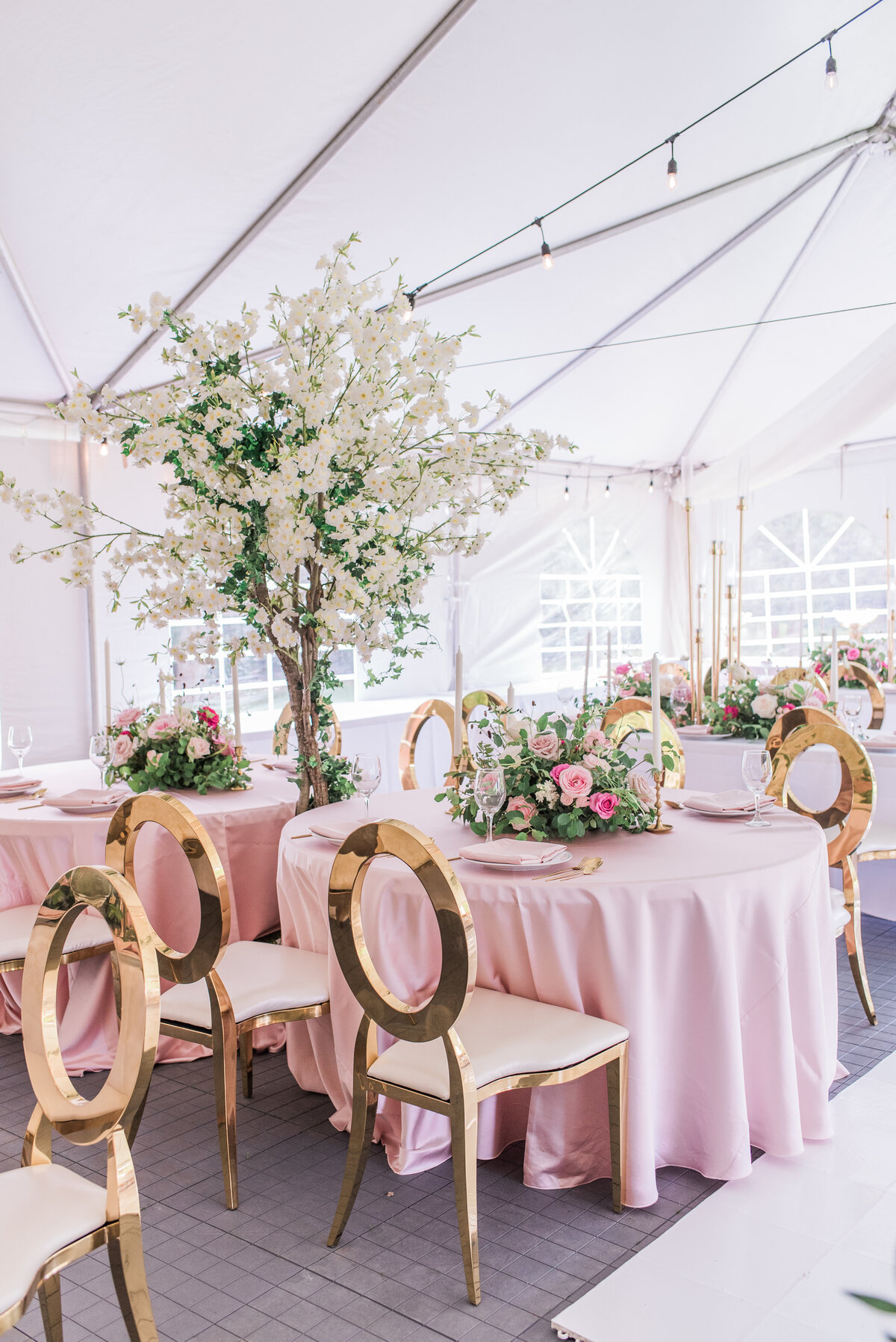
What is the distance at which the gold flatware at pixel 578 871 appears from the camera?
2.34m

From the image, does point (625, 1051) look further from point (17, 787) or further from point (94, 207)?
point (94, 207)

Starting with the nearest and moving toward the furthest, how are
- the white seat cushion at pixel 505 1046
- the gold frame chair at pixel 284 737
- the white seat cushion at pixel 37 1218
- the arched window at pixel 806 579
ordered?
1. the white seat cushion at pixel 37 1218
2. the white seat cushion at pixel 505 1046
3. the gold frame chair at pixel 284 737
4. the arched window at pixel 806 579

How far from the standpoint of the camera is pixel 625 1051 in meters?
2.26

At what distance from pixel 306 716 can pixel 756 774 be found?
1308 mm

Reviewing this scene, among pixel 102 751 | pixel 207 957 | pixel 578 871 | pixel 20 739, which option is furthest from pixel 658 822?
pixel 20 739

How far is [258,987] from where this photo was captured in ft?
8.33

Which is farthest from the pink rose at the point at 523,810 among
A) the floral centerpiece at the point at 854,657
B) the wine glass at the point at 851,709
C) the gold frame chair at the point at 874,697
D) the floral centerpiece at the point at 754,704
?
the gold frame chair at the point at 874,697

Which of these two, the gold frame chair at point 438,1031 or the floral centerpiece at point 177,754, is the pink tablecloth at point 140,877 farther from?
the gold frame chair at point 438,1031

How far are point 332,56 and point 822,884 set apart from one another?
9.94ft

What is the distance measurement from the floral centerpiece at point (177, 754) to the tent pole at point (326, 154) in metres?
2.12

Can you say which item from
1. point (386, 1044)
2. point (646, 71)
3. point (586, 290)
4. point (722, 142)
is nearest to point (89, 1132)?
point (386, 1044)

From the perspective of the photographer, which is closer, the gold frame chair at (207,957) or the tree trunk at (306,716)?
the gold frame chair at (207,957)

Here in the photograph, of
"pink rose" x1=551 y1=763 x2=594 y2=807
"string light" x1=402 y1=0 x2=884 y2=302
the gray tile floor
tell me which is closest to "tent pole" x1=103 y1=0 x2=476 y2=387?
"string light" x1=402 y1=0 x2=884 y2=302

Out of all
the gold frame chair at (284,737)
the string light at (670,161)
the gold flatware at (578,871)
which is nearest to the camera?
the gold flatware at (578,871)
